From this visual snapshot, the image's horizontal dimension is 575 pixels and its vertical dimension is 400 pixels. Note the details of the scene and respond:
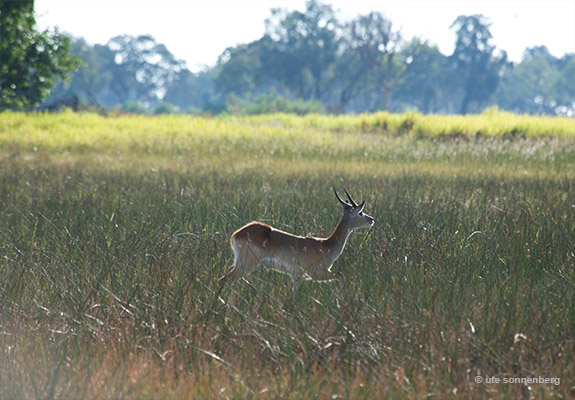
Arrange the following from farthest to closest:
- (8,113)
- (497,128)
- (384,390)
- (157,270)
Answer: (8,113) → (497,128) → (157,270) → (384,390)

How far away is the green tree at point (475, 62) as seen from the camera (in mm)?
63781

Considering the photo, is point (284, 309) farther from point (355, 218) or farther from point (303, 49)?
point (303, 49)

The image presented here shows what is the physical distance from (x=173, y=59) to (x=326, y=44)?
4281 centimetres

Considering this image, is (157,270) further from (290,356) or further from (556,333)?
(556,333)

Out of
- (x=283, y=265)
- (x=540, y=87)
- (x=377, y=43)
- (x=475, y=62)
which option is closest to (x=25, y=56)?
(x=283, y=265)

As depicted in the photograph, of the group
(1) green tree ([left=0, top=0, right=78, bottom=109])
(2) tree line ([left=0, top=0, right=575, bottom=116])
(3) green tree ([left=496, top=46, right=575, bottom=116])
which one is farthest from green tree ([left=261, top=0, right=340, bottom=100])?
(1) green tree ([left=0, top=0, right=78, bottom=109])

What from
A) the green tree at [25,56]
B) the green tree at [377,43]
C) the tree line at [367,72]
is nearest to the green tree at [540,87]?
the tree line at [367,72]

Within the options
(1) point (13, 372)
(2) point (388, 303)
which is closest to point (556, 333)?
(2) point (388, 303)

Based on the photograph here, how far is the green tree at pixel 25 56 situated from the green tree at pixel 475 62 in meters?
50.0

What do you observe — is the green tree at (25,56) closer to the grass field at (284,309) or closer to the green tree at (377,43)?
the grass field at (284,309)

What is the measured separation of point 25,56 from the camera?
21.5 m

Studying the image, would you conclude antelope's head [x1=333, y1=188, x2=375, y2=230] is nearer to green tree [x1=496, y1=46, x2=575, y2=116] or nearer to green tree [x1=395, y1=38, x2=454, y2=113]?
green tree [x1=395, y1=38, x2=454, y2=113]

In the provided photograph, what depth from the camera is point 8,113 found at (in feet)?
76.2

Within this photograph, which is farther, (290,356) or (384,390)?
(290,356)
